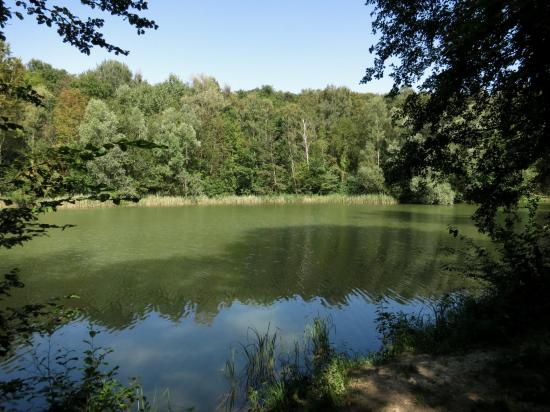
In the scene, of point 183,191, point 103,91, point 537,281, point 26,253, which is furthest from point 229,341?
point 103,91

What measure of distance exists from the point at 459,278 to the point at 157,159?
43.0 metres

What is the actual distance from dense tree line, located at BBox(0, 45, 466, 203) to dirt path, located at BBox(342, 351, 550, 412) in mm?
36292

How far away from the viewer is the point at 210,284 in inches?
508

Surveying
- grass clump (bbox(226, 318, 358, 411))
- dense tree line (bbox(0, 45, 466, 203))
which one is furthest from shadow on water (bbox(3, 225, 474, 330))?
dense tree line (bbox(0, 45, 466, 203))

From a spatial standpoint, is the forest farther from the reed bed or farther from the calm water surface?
the reed bed

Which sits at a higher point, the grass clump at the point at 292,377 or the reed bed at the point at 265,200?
the grass clump at the point at 292,377

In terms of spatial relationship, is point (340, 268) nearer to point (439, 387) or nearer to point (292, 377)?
point (292, 377)

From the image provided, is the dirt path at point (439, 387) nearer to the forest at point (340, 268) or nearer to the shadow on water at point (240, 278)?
the forest at point (340, 268)

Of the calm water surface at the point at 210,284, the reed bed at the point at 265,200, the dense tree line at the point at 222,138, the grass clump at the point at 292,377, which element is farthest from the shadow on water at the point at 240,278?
the dense tree line at the point at 222,138

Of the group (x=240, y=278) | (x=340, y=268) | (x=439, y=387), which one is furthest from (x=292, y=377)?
(x=340, y=268)

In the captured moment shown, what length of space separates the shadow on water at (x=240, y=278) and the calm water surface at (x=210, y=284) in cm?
4

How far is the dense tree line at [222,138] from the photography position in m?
45.9

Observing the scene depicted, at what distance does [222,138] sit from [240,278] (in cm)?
4552

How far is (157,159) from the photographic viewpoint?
4925 centimetres
